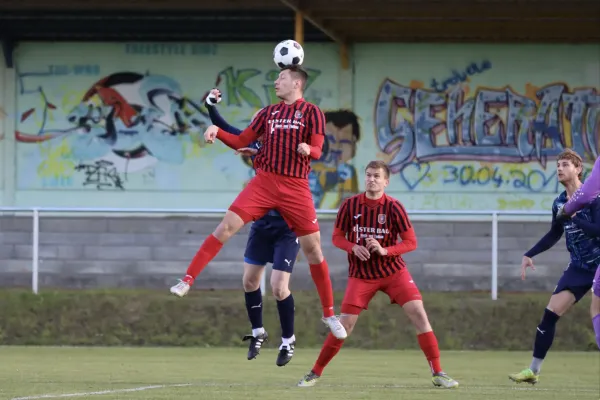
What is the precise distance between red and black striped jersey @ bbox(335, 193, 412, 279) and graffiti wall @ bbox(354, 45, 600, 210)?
14.0 metres

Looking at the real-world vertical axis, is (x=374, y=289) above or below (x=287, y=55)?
below

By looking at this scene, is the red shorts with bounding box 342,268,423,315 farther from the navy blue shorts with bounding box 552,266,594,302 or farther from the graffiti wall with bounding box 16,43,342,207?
the graffiti wall with bounding box 16,43,342,207

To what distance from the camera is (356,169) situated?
25.7 meters

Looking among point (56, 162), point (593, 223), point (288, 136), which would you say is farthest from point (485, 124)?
point (288, 136)

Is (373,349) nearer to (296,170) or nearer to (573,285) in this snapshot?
(573,285)

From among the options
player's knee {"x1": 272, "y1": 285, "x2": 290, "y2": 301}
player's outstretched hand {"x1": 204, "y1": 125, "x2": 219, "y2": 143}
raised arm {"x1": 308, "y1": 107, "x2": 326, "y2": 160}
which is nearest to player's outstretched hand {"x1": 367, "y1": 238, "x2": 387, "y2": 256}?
player's knee {"x1": 272, "y1": 285, "x2": 290, "y2": 301}

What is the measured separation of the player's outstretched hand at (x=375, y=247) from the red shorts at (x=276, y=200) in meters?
0.75

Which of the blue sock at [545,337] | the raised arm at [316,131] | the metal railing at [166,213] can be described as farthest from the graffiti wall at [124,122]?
the raised arm at [316,131]

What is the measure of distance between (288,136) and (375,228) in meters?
1.37

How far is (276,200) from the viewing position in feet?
34.7

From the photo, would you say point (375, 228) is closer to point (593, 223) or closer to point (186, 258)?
point (593, 223)

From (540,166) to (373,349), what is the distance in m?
8.82

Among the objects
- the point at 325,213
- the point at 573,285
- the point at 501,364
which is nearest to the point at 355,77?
the point at 325,213

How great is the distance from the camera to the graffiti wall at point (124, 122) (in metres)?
25.8
